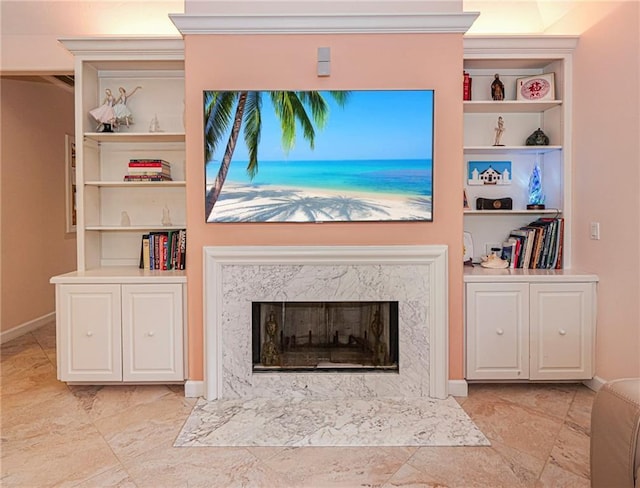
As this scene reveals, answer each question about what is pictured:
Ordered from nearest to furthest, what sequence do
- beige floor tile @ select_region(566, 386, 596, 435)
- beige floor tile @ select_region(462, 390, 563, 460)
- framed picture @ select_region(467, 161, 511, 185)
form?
beige floor tile @ select_region(462, 390, 563, 460), beige floor tile @ select_region(566, 386, 596, 435), framed picture @ select_region(467, 161, 511, 185)

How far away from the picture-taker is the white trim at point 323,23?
9.66ft

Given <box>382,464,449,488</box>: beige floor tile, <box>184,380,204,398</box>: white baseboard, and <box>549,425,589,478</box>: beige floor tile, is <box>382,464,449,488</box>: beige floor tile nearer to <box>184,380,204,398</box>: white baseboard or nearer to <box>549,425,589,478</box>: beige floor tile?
<box>549,425,589,478</box>: beige floor tile

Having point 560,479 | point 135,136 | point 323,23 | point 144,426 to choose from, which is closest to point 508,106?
point 323,23

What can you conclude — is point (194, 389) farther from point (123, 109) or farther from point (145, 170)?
point (123, 109)

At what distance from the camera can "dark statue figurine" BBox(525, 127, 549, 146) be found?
11.4 feet

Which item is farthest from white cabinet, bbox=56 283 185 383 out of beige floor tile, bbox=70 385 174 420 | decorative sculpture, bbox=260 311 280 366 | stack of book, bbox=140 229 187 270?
decorative sculpture, bbox=260 311 280 366

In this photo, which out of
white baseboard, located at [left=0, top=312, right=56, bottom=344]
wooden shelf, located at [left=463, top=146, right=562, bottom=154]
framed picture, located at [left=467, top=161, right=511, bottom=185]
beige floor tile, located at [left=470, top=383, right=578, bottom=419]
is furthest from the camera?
white baseboard, located at [left=0, top=312, right=56, bottom=344]

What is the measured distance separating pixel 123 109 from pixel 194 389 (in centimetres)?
211

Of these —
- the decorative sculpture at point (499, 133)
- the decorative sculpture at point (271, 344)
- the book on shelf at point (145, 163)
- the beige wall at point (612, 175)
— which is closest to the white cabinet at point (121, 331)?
the decorative sculpture at point (271, 344)

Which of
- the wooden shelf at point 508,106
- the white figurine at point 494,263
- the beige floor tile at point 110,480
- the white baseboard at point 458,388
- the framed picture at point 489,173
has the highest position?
the wooden shelf at point 508,106

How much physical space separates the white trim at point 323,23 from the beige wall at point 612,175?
921 millimetres

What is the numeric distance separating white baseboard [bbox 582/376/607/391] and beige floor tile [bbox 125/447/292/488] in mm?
2212

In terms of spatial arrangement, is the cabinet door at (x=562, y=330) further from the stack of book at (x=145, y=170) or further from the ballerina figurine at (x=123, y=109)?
the ballerina figurine at (x=123, y=109)

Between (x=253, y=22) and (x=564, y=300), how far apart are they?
8.96 feet
